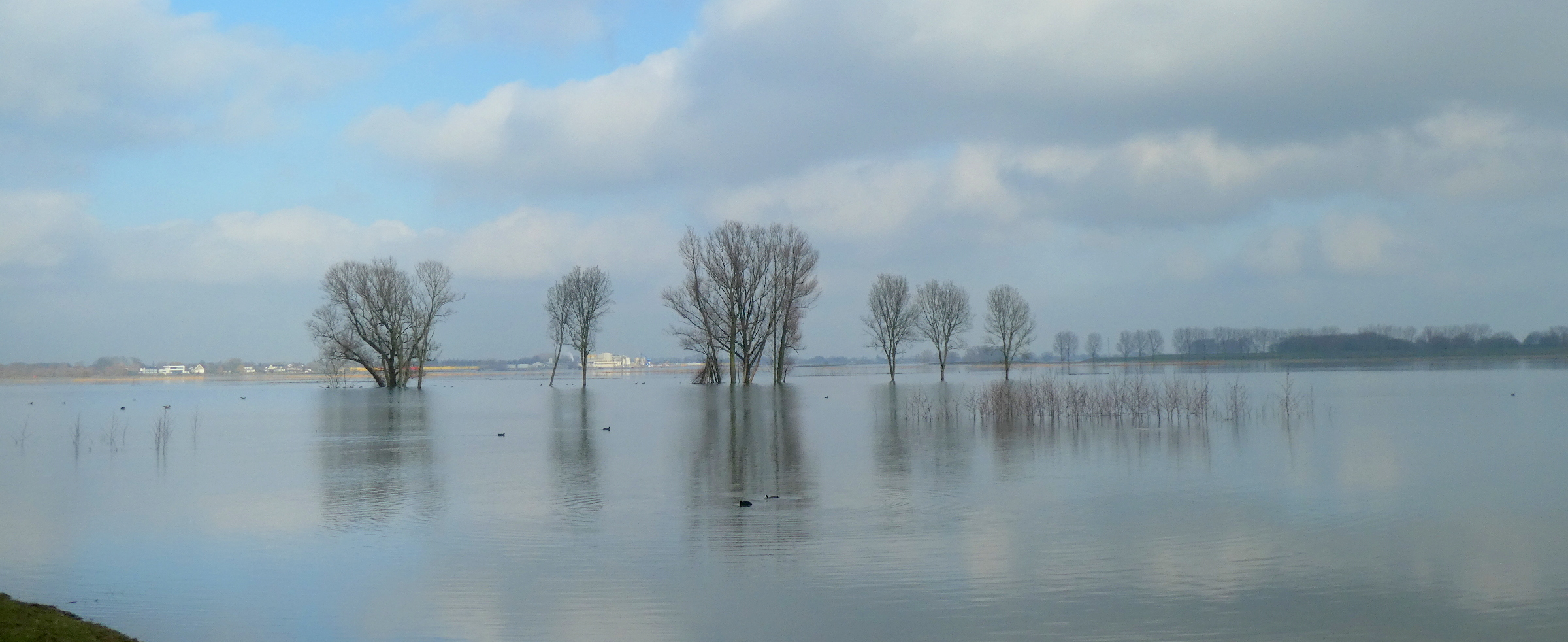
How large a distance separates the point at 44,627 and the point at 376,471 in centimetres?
1193

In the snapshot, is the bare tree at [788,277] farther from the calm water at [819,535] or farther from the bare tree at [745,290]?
the calm water at [819,535]

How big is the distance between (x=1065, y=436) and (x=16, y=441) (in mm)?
24601

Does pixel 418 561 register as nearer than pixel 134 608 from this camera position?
No

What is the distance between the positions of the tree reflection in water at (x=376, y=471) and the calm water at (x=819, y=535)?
0.36 ft

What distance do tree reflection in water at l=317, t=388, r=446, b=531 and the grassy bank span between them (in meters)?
4.97

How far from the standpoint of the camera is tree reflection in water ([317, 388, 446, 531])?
13.0m

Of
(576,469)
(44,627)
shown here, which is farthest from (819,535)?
(576,469)

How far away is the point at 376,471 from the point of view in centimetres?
1786

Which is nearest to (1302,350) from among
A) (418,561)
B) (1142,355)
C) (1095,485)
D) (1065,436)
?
(1142,355)

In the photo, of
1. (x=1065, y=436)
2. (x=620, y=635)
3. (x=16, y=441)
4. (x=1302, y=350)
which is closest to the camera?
(x=620, y=635)

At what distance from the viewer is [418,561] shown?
392 inches

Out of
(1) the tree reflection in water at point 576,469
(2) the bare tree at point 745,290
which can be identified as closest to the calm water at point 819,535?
(1) the tree reflection in water at point 576,469

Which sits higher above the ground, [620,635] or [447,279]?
[447,279]

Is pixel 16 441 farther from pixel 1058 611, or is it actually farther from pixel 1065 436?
pixel 1058 611
